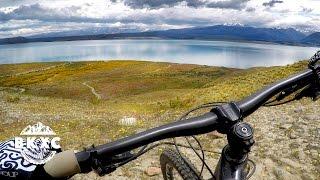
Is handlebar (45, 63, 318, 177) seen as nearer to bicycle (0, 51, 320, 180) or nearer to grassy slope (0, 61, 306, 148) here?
bicycle (0, 51, 320, 180)

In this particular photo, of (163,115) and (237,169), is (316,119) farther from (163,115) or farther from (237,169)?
(237,169)

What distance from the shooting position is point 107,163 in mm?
2373

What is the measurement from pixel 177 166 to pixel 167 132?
210 centimetres

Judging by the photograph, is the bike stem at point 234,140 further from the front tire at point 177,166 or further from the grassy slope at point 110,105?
the grassy slope at point 110,105

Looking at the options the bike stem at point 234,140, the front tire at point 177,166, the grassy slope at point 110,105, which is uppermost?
the bike stem at point 234,140

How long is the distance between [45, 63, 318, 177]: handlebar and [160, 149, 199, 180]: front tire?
1.50 m

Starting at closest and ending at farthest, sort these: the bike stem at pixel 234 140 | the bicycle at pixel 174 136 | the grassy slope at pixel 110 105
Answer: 1. the bicycle at pixel 174 136
2. the bike stem at pixel 234 140
3. the grassy slope at pixel 110 105

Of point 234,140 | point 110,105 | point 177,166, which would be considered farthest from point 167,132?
point 110,105

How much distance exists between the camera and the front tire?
13.5ft

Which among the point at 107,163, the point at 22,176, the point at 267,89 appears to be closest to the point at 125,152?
the point at 107,163

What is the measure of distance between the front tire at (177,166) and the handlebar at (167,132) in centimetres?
150

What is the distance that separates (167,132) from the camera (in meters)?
2.44

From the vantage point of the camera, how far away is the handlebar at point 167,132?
2.24m

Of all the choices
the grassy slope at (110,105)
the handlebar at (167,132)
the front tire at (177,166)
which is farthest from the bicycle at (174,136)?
the grassy slope at (110,105)
